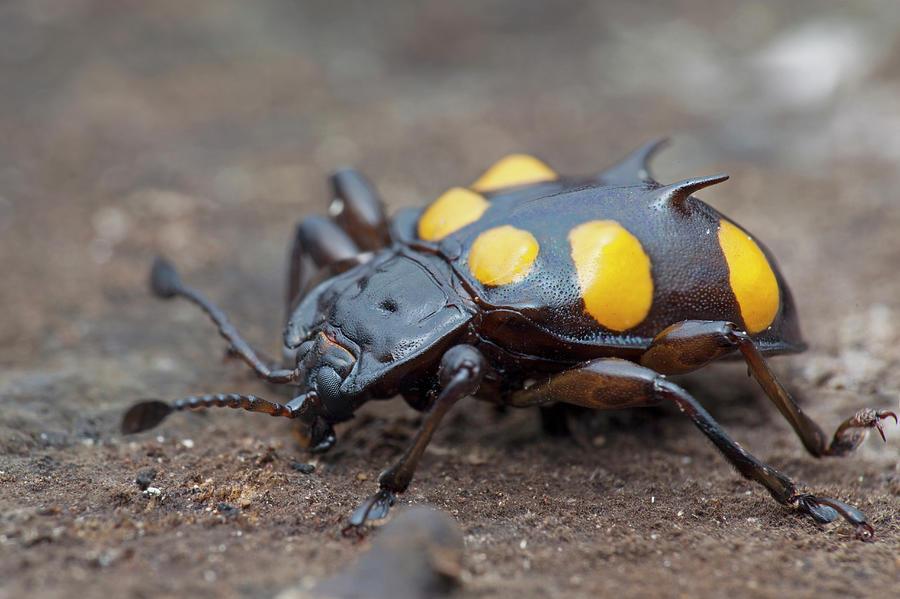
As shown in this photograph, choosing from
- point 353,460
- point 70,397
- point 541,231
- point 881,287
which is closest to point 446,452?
point 353,460

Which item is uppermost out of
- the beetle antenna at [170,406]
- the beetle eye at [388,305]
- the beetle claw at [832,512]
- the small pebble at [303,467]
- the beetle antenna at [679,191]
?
the beetle antenna at [679,191]

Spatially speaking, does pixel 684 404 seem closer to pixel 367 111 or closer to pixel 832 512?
pixel 832 512

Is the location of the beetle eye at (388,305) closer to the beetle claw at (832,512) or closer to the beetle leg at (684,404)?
the beetle leg at (684,404)

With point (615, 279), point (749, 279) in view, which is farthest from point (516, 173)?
point (749, 279)

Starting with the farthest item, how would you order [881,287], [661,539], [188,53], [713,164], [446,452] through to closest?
[188,53], [713,164], [881,287], [446,452], [661,539]

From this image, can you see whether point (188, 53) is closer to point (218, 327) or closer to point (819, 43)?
point (218, 327)

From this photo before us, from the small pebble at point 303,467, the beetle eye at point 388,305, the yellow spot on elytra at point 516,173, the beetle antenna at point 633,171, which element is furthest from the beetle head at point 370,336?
the beetle antenna at point 633,171
